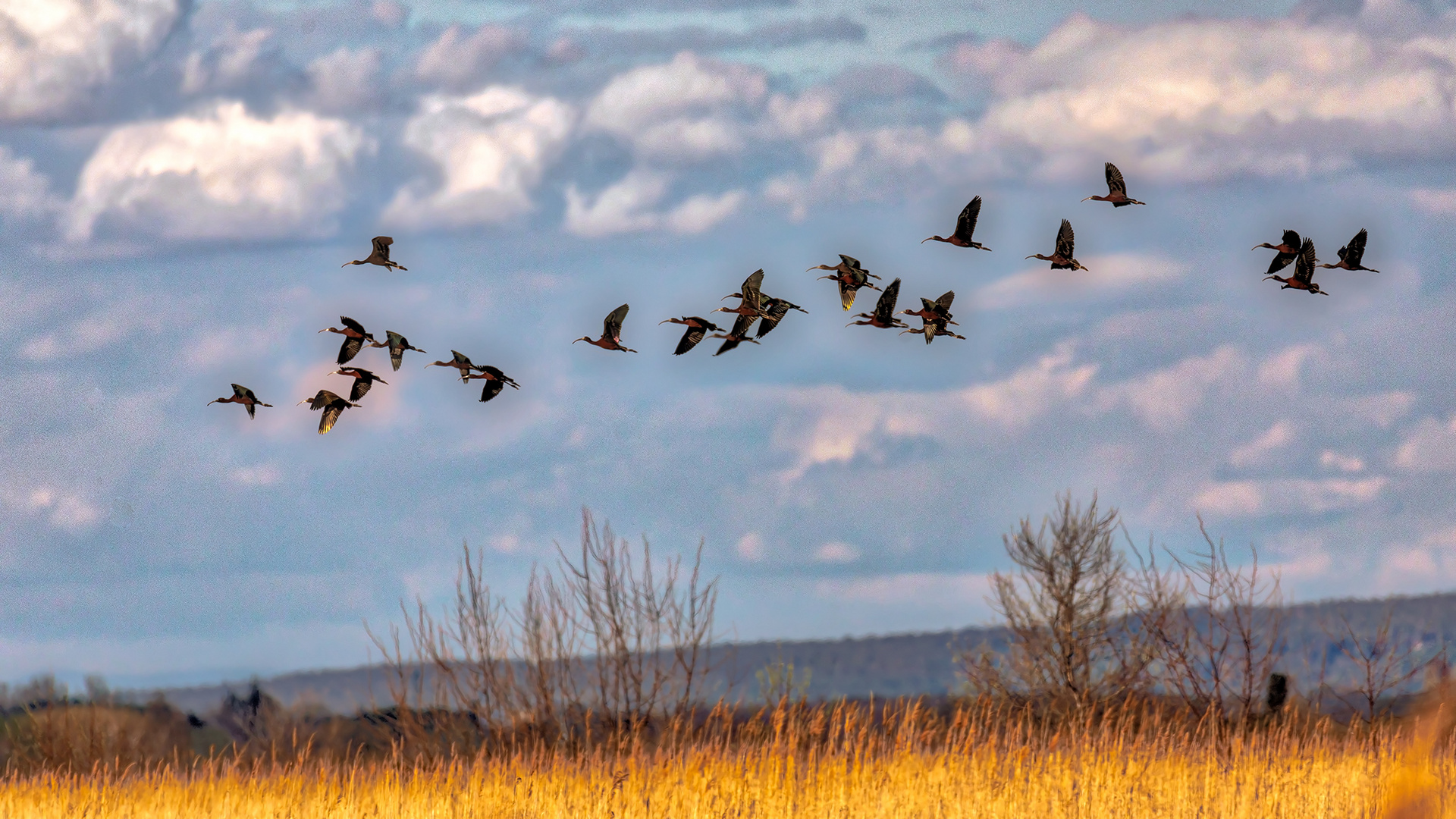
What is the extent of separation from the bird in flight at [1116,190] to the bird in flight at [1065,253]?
0.30m

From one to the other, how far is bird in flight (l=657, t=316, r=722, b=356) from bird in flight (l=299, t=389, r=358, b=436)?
7.70ft

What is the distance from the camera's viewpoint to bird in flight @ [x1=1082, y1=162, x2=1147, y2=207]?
948 centimetres

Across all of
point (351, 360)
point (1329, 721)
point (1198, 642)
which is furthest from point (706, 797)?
point (1329, 721)

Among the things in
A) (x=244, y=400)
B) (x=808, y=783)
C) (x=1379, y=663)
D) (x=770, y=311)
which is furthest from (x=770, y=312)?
(x=1379, y=663)

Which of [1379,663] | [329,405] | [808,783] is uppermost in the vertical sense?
[329,405]

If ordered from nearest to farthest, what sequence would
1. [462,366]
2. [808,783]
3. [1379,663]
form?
[462,366]
[808,783]
[1379,663]

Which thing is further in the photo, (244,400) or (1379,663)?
(1379,663)

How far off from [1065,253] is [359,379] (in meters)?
5.00

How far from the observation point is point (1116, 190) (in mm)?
9719

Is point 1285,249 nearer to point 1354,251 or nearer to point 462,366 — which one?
point 1354,251

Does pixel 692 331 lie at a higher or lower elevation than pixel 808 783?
higher

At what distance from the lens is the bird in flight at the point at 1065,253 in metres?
9.39

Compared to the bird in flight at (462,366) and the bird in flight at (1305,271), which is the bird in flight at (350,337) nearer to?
the bird in flight at (462,366)

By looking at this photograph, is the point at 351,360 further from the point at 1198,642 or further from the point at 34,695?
the point at 34,695
